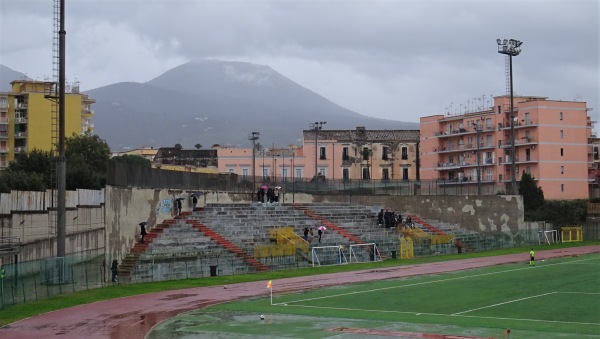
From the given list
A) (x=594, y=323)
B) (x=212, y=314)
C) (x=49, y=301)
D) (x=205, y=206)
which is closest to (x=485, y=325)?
(x=594, y=323)

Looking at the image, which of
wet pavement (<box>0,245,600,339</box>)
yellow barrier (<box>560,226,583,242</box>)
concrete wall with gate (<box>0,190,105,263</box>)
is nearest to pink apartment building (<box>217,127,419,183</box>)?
yellow barrier (<box>560,226,583,242</box>)

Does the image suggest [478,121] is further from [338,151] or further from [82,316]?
[82,316]

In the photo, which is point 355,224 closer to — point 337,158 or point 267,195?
point 267,195

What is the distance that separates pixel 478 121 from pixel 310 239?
59.4m

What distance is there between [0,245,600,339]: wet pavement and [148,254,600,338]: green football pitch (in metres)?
1.03

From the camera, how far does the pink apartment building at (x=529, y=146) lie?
4016 inches

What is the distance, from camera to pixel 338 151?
111250 millimetres

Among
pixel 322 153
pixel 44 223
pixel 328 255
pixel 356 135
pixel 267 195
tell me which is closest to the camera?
pixel 44 223

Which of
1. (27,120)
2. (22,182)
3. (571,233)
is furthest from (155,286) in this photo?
(27,120)

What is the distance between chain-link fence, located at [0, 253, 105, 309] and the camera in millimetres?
35156

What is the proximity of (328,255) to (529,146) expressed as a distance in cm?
5593

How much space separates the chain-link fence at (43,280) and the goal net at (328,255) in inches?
604

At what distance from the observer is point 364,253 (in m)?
58.1

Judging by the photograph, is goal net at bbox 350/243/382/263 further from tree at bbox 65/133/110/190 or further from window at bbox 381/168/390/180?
window at bbox 381/168/390/180
